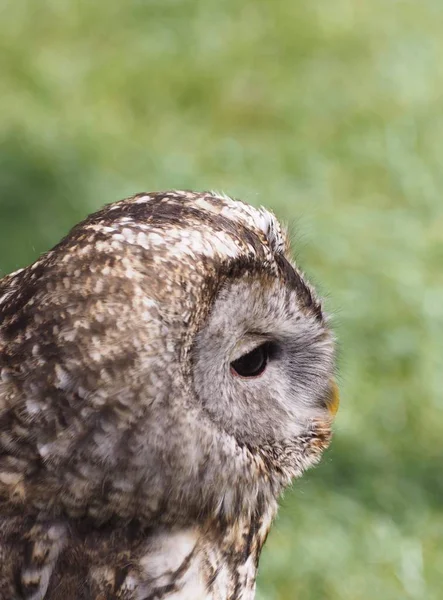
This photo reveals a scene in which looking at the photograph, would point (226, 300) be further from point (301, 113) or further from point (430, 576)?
point (301, 113)

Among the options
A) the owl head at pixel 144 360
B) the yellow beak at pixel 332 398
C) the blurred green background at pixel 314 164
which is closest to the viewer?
the owl head at pixel 144 360

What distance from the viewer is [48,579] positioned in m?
1.63

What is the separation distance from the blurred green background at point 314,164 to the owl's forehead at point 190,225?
149cm

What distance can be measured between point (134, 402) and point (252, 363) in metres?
0.29

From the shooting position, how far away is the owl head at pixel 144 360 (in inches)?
62.2

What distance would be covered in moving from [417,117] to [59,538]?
12.6ft

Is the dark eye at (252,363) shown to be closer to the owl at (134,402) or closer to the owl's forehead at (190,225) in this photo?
the owl at (134,402)

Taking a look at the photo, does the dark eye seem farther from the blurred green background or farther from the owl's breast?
the blurred green background

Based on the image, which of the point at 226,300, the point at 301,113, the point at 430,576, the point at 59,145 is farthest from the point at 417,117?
the point at 226,300

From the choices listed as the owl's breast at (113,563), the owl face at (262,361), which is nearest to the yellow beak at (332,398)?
the owl face at (262,361)

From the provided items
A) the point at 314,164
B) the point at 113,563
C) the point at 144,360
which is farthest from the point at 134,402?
the point at 314,164

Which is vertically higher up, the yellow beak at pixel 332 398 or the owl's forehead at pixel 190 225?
the owl's forehead at pixel 190 225

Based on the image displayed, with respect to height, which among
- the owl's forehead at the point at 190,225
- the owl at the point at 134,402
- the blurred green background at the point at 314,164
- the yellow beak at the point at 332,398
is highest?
the blurred green background at the point at 314,164

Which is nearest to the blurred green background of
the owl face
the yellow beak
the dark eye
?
the yellow beak
